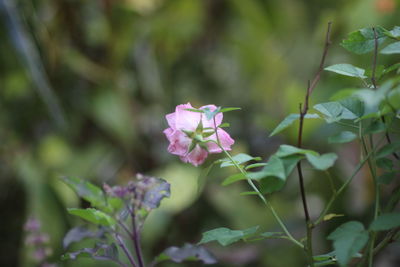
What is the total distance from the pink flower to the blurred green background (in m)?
0.66

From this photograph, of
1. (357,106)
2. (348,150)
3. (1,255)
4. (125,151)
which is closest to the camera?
(357,106)

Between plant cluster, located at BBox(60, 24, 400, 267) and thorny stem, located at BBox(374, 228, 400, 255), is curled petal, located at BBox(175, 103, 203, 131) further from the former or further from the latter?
thorny stem, located at BBox(374, 228, 400, 255)

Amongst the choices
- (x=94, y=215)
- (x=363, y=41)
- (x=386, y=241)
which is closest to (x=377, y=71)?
(x=363, y=41)

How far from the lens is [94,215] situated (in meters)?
0.35

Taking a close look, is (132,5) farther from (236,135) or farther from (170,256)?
(170,256)

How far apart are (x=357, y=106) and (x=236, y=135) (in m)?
1.10

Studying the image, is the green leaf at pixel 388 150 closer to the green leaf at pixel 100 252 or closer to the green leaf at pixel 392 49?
the green leaf at pixel 392 49

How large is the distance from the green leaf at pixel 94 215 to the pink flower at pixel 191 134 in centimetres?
7

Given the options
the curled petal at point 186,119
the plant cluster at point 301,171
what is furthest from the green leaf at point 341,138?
the curled petal at point 186,119

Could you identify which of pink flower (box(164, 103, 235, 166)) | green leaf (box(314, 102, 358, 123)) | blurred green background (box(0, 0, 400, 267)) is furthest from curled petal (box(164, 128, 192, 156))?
blurred green background (box(0, 0, 400, 267))

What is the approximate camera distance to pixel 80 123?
54.3 inches

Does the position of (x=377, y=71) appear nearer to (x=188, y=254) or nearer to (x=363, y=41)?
(x=363, y=41)

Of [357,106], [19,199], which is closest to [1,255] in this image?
[19,199]

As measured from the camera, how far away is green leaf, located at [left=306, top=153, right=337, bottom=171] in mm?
289
